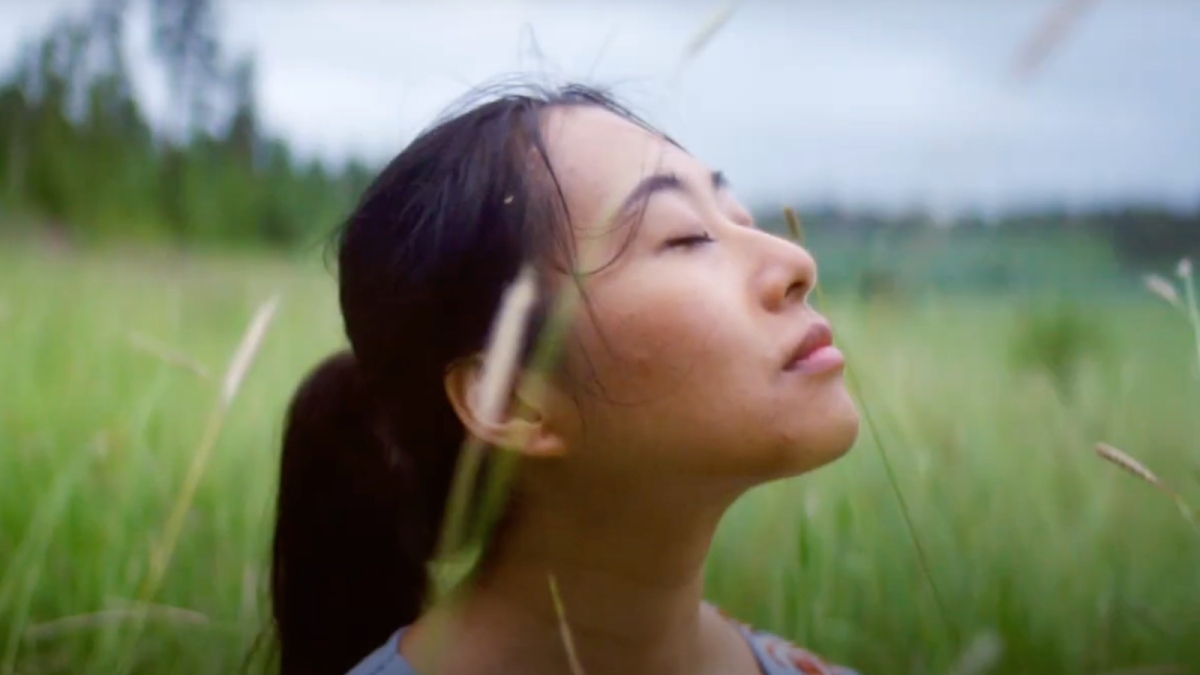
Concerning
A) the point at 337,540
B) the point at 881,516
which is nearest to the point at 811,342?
the point at 337,540

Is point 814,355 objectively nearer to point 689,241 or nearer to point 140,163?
point 689,241

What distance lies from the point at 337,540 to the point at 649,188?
47 cm

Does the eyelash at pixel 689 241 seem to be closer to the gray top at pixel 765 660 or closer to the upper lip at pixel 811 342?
the upper lip at pixel 811 342

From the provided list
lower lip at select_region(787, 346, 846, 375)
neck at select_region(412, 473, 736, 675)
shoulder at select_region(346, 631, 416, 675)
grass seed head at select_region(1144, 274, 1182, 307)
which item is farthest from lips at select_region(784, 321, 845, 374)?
shoulder at select_region(346, 631, 416, 675)

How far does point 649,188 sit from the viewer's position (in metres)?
0.89

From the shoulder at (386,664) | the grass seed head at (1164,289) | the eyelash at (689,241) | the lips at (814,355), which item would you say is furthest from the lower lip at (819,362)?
the shoulder at (386,664)

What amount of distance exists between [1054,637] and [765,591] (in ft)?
0.99

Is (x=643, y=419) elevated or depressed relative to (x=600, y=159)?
depressed

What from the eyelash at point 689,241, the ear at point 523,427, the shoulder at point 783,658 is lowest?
the shoulder at point 783,658

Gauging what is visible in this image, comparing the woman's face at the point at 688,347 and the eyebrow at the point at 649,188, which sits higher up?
the eyebrow at the point at 649,188

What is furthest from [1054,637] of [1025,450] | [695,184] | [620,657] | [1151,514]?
[695,184]

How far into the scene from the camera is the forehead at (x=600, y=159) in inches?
35.4

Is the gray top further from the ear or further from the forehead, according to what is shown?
the forehead

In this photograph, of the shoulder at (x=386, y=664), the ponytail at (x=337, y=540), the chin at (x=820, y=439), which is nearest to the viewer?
the chin at (x=820, y=439)
